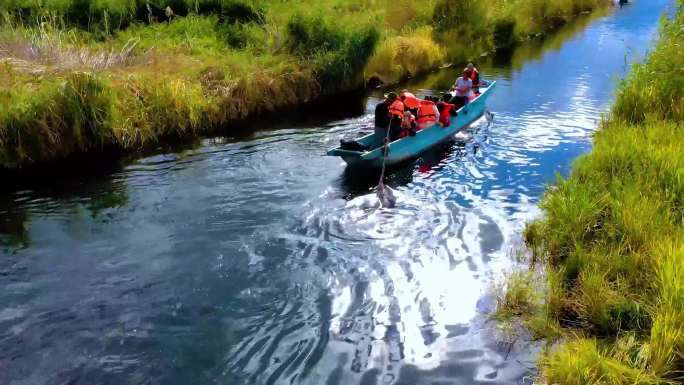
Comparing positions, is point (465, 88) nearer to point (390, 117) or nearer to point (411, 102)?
point (411, 102)

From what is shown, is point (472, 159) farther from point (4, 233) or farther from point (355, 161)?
point (4, 233)

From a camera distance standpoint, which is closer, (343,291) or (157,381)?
(157,381)

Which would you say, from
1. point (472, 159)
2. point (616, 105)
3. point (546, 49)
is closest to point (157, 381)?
point (472, 159)

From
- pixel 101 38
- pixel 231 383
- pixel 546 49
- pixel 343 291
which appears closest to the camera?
pixel 231 383

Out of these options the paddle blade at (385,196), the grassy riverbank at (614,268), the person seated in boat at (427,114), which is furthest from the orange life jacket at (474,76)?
the paddle blade at (385,196)

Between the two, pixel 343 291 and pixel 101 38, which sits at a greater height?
pixel 101 38

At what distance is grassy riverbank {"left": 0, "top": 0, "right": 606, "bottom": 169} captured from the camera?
1173 cm

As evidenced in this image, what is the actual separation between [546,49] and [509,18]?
2157 millimetres

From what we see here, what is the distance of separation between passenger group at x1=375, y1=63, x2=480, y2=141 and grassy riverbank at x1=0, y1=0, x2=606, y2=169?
3.94m

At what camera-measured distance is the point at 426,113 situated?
12875mm

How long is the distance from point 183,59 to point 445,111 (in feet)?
23.0

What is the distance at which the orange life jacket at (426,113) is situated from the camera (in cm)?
1284

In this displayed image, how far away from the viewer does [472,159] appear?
12375mm

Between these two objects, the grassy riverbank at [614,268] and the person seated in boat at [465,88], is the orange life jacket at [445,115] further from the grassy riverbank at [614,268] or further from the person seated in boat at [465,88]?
the grassy riverbank at [614,268]
